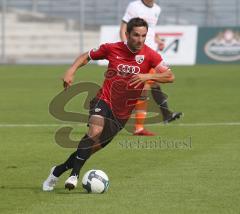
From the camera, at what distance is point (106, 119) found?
Answer: 29.7ft

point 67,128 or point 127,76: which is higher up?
point 127,76

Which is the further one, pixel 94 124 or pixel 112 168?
pixel 112 168

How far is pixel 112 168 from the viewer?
1048 cm

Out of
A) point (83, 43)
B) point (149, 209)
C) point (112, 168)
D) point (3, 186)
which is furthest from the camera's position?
point (83, 43)

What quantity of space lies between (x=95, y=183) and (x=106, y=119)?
770 mm

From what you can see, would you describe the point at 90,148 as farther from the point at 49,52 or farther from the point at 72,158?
the point at 49,52

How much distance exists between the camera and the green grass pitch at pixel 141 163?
8.06m

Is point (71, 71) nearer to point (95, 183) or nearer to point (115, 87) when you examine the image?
point (115, 87)

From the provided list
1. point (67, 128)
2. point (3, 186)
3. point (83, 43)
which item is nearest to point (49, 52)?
point (83, 43)

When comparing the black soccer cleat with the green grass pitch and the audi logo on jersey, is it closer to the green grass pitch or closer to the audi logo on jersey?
the green grass pitch

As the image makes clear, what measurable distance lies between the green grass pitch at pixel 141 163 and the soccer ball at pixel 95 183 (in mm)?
76

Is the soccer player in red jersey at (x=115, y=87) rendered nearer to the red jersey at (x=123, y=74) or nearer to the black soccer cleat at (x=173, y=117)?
the red jersey at (x=123, y=74)

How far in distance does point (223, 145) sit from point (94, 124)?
3.94 meters

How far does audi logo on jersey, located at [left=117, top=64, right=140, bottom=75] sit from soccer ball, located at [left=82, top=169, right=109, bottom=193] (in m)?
1.17
